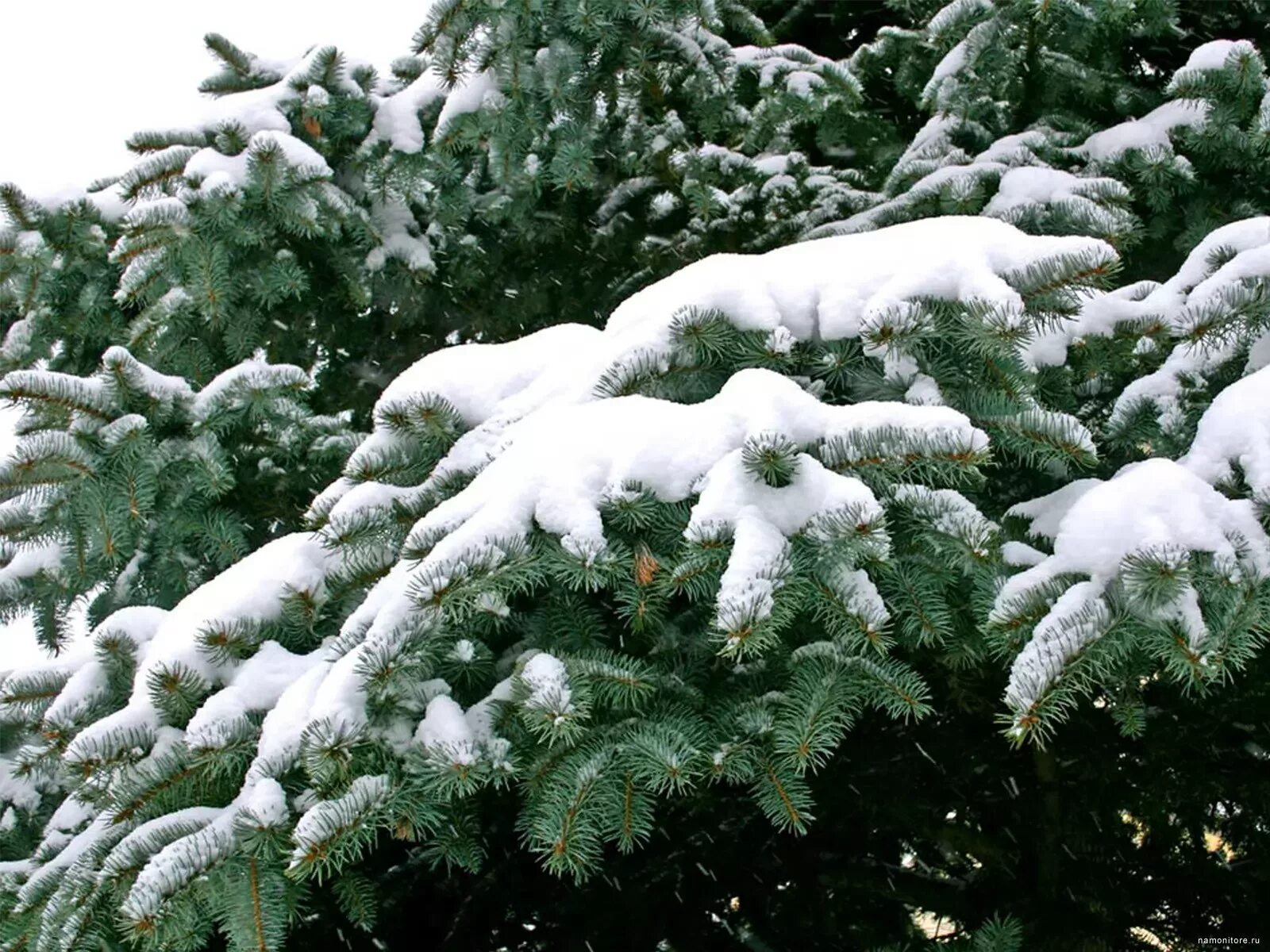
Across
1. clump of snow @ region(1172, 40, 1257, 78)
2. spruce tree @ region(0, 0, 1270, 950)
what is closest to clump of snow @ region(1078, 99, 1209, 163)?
spruce tree @ region(0, 0, 1270, 950)

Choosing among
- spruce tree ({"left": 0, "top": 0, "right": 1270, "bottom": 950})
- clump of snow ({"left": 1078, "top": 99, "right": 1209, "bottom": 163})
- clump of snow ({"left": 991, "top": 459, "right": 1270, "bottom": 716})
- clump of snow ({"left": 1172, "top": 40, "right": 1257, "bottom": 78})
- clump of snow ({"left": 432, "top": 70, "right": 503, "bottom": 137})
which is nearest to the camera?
clump of snow ({"left": 991, "top": 459, "right": 1270, "bottom": 716})

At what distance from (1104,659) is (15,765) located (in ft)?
7.86

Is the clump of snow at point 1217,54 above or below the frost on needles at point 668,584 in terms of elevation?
above

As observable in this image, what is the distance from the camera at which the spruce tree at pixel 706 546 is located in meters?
1.92

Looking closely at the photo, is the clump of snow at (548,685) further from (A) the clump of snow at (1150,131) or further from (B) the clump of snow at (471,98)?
(A) the clump of snow at (1150,131)

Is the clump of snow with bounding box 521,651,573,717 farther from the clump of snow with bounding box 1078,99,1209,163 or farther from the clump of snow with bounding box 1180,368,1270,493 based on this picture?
the clump of snow with bounding box 1078,99,1209,163

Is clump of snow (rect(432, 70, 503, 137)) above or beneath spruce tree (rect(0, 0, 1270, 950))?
above

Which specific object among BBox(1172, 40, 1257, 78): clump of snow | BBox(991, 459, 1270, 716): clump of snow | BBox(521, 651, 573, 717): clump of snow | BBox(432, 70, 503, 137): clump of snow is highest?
BBox(432, 70, 503, 137): clump of snow

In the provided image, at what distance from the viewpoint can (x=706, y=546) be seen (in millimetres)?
1872

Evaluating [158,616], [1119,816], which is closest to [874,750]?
[1119,816]

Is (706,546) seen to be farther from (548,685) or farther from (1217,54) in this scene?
(1217,54)

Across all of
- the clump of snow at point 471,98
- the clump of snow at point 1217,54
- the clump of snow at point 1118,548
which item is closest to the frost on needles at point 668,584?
the clump of snow at point 1118,548

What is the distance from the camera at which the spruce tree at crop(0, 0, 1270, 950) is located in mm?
1918

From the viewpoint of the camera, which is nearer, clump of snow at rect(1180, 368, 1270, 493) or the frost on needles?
the frost on needles
